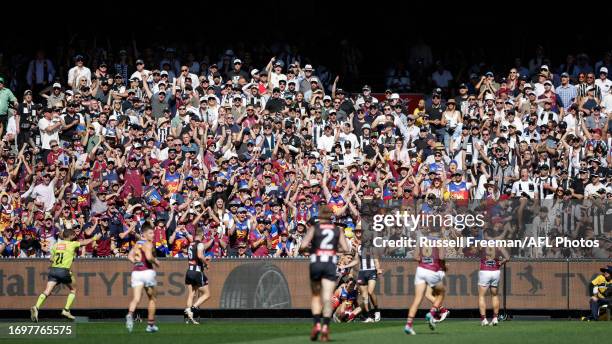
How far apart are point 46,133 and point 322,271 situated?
14.6 metres

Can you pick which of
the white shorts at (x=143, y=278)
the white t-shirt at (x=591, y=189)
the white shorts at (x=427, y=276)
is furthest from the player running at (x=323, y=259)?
the white t-shirt at (x=591, y=189)

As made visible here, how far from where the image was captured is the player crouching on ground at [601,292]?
97.2 feet

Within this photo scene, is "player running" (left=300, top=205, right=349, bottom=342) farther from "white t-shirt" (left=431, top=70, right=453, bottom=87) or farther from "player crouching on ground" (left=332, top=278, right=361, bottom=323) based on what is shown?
"white t-shirt" (left=431, top=70, right=453, bottom=87)

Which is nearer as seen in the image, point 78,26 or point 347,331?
point 347,331

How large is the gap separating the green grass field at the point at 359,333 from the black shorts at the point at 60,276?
985 mm

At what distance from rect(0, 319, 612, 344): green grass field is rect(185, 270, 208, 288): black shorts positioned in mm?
879

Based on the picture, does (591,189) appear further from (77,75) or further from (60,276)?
(77,75)

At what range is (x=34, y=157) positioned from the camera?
3462 cm

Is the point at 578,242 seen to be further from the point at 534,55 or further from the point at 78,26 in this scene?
the point at 78,26

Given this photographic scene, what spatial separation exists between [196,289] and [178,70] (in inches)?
382

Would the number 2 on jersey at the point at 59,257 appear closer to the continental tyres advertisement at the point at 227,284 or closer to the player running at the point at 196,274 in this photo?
the player running at the point at 196,274

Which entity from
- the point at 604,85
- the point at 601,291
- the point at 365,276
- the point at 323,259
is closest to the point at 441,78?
the point at 604,85

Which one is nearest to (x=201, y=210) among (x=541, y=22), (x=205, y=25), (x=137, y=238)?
(x=137, y=238)

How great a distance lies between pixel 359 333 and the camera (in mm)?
25266
